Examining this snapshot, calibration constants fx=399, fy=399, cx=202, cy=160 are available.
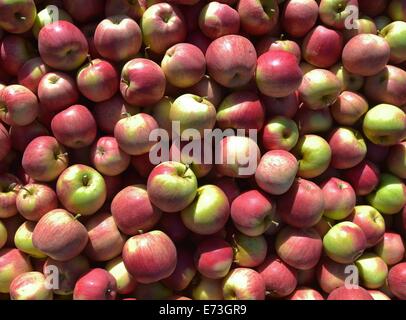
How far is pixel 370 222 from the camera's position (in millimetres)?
2029

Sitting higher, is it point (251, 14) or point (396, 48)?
point (251, 14)

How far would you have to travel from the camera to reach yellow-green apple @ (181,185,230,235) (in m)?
1.81

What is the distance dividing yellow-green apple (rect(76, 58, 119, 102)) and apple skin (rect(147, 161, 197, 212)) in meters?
0.47

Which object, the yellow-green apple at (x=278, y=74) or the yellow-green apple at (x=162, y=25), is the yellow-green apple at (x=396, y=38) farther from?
the yellow-green apple at (x=162, y=25)

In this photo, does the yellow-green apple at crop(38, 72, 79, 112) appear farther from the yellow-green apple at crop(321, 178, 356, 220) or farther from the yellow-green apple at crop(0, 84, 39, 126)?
the yellow-green apple at crop(321, 178, 356, 220)

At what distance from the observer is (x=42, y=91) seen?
6.26ft

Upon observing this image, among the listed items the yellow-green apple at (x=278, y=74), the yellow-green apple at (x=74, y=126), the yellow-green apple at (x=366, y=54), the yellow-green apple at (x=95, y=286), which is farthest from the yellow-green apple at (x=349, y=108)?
the yellow-green apple at (x=95, y=286)

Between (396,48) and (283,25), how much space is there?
2.09 ft

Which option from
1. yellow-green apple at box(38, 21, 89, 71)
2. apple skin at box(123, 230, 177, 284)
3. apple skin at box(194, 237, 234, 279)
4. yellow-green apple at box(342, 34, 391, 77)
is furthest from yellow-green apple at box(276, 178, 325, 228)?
yellow-green apple at box(38, 21, 89, 71)

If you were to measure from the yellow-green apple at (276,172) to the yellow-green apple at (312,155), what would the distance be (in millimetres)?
126

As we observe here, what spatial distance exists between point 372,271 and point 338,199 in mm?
414
